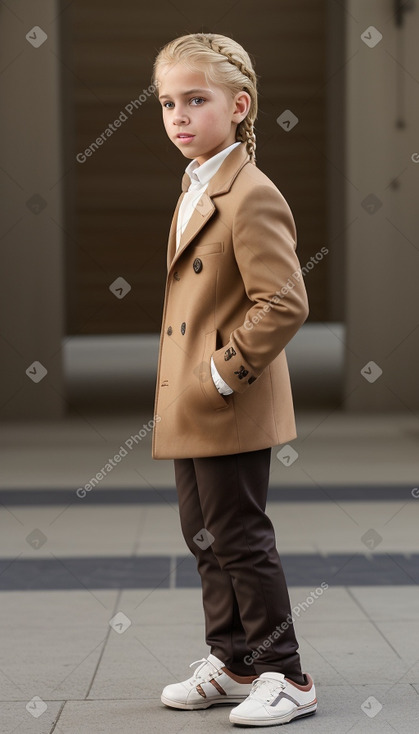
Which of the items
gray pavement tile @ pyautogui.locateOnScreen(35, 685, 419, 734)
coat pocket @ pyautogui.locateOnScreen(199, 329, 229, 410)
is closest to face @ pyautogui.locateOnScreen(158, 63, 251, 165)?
coat pocket @ pyautogui.locateOnScreen(199, 329, 229, 410)

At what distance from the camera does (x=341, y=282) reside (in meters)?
21.5

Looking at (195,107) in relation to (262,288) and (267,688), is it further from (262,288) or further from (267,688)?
(267,688)

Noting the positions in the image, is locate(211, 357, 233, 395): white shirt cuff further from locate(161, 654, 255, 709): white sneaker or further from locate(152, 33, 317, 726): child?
locate(161, 654, 255, 709): white sneaker

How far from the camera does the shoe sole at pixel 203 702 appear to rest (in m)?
3.28

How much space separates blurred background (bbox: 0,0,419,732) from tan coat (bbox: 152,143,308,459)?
0.89 meters

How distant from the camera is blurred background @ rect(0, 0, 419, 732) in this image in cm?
573

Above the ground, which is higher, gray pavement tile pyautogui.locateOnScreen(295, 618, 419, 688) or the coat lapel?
the coat lapel

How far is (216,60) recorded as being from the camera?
3090 mm

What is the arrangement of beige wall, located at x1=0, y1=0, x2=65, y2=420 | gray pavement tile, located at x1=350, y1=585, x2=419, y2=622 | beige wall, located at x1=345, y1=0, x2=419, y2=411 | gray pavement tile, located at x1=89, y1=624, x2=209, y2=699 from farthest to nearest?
beige wall, located at x1=345, y1=0, x2=419, y2=411
beige wall, located at x1=0, y1=0, x2=65, y2=420
gray pavement tile, located at x1=350, y1=585, x2=419, y2=622
gray pavement tile, located at x1=89, y1=624, x2=209, y2=699

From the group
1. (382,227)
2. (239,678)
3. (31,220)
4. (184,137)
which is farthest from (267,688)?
(382,227)

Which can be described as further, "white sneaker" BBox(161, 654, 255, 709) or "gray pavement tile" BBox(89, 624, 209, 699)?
"gray pavement tile" BBox(89, 624, 209, 699)

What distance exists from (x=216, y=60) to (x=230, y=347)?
77 cm

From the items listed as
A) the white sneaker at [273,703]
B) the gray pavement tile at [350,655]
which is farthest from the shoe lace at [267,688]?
the gray pavement tile at [350,655]

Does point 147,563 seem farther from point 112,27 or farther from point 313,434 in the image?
point 112,27
